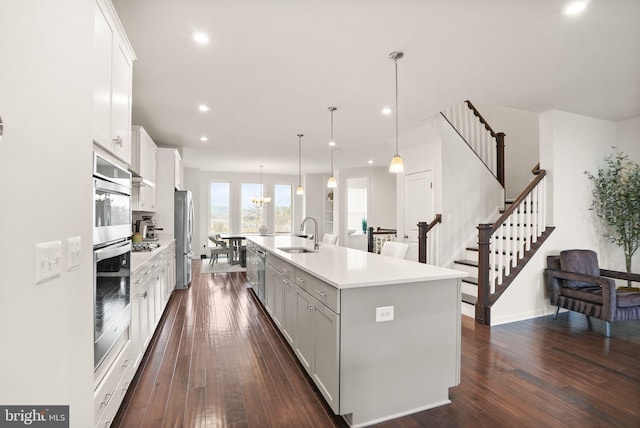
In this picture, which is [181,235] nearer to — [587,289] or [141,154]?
[141,154]

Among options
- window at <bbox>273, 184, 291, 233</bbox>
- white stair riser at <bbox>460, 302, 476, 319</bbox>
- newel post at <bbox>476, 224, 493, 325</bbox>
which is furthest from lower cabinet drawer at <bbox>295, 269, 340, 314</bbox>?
window at <bbox>273, 184, 291, 233</bbox>

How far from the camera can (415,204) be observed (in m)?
5.63

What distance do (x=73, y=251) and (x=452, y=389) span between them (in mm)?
2553

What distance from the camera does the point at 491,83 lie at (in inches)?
128

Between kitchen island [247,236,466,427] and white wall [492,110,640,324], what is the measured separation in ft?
7.37

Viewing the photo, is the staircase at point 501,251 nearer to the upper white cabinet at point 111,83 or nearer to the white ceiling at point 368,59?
the white ceiling at point 368,59

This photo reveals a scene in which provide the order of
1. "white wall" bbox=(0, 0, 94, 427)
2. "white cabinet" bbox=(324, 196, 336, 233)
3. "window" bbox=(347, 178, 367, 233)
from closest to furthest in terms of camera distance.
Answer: "white wall" bbox=(0, 0, 94, 427)
"window" bbox=(347, 178, 367, 233)
"white cabinet" bbox=(324, 196, 336, 233)

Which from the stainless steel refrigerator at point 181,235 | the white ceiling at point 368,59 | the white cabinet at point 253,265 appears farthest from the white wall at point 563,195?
the stainless steel refrigerator at point 181,235

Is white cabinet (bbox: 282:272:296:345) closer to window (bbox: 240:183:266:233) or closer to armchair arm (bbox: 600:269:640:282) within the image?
armchair arm (bbox: 600:269:640:282)

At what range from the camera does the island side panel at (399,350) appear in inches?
73.9

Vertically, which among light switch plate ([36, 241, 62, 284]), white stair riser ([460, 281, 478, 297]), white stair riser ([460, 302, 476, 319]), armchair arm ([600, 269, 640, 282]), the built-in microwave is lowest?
white stair riser ([460, 302, 476, 319])

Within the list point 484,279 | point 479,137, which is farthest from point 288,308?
point 479,137

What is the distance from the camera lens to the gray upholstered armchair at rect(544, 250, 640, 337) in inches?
127

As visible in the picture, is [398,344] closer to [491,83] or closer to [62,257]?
[62,257]
